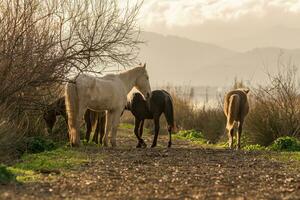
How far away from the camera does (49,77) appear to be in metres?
13.6

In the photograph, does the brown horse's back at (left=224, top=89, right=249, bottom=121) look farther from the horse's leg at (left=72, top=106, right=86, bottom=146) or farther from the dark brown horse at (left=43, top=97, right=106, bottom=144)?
the horse's leg at (left=72, top=106, right=86, bottom=146)

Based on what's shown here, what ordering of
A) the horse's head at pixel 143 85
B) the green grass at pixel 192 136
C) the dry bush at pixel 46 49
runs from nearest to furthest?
the dry bush at pixel 46 49
the horse's head at pixel 143 85
the green grass at pixel 192 136

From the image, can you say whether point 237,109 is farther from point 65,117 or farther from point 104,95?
point 65,117

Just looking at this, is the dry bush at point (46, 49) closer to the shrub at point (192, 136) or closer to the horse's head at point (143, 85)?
the horse's head at point (143, 85)

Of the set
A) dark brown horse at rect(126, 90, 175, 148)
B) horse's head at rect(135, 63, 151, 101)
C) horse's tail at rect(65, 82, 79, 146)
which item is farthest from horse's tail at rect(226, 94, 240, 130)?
horse's tail at rect(65, 82, 79, 146)

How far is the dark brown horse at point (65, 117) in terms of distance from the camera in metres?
15.3

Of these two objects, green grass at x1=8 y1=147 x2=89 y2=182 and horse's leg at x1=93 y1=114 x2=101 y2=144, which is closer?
green grass at x1=8 y1=147 x2=89 y2=182

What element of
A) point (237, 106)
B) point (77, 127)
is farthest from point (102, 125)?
point (237, 106)

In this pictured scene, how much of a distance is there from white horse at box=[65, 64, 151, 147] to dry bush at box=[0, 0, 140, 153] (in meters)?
0.32

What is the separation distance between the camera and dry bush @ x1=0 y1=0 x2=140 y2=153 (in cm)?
1252

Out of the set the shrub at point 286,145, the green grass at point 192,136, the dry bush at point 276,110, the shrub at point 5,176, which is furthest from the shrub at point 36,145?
the green grass at point 192,136

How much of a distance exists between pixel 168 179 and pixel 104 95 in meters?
5.46

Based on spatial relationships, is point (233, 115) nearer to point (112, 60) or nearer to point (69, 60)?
point (112, 60)

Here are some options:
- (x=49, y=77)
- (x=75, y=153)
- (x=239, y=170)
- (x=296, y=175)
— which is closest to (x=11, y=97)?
(x=49, y=77)
